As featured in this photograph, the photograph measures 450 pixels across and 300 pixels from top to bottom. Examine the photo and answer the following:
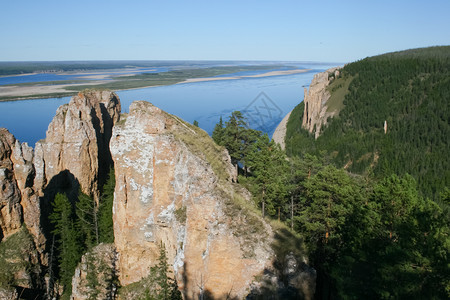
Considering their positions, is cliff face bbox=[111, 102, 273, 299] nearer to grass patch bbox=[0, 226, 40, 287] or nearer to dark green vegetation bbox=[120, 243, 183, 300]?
dark green vegetation bbox=[120, 243, 183, 300]

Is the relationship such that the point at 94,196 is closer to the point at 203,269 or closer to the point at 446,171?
the point at 203,269

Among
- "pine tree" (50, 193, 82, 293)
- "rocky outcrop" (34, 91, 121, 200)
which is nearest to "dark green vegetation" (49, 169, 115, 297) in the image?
"pine tree" (50, 193, 82, 293)

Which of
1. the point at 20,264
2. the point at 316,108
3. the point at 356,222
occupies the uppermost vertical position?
the point at 356,222

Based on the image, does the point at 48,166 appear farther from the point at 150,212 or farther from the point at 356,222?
the point at 356,222

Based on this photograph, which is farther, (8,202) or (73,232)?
(73,232)

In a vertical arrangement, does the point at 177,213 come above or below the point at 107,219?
above

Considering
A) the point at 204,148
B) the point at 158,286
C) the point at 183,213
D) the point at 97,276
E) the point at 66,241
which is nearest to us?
the point at 183,213

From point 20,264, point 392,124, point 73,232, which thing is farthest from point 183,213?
point 392,124
